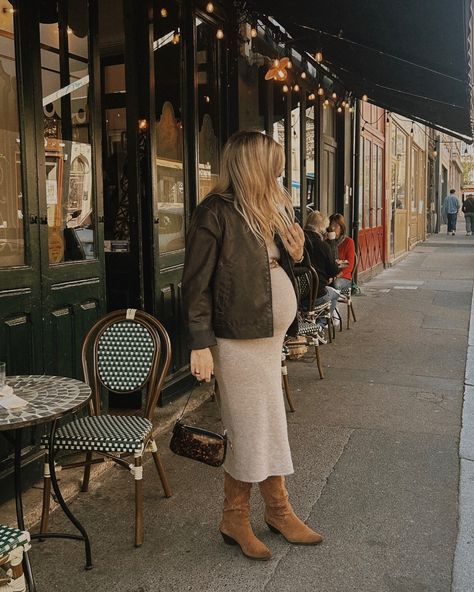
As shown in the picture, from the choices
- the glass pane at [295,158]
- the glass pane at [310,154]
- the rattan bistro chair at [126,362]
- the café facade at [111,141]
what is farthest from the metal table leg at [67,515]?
the glass pane at [310,154]

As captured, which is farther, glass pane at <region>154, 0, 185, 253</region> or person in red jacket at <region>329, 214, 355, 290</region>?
person in red jacket at <region>329, 214, 355, 290</region>

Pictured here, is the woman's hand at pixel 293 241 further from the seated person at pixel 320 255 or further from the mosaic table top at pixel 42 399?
the seated person at pixel 320 255

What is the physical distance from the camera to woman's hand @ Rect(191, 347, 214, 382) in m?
2.92

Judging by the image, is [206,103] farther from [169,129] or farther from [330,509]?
[330,509]

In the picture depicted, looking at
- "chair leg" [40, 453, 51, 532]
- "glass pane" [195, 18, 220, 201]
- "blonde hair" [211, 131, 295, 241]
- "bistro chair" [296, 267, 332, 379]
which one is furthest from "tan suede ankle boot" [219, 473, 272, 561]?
"glass pane" [195, 18, 220, 201]

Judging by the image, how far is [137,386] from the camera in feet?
12.1

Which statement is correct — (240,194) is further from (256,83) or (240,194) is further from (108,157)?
(256,83)

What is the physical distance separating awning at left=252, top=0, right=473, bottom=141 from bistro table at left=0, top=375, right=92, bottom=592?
14.2 ft

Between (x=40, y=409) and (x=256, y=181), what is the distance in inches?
53.7

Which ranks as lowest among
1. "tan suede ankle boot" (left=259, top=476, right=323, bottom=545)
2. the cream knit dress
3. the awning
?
"tan suede ankle boot" (left=259, top=476, right=323, bottom=545)

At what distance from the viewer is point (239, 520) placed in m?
3.14

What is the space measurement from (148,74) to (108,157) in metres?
0.89

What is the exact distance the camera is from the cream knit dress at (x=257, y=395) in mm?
2982

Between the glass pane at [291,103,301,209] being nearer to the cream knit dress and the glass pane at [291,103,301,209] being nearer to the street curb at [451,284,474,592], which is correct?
the street curb at [451,284,474,592]
